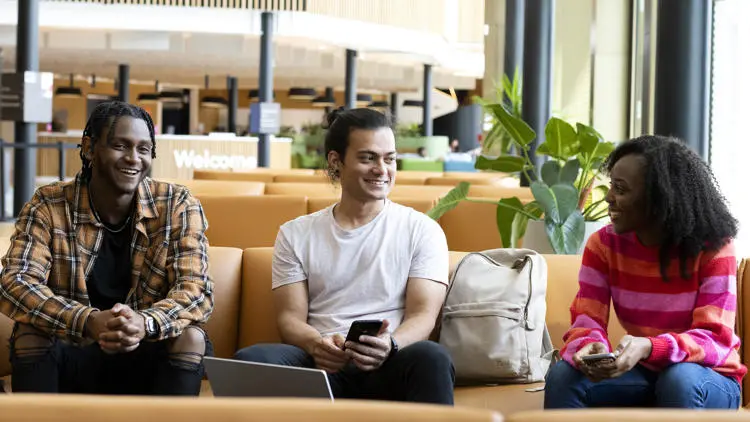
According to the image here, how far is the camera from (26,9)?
1234 cm

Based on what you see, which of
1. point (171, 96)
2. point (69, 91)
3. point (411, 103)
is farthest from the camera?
point (411, 103)

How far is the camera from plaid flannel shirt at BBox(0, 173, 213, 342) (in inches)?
125

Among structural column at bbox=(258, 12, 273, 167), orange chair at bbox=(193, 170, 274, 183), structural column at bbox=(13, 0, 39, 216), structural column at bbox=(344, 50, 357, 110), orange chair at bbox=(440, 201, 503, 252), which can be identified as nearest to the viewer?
orange chair at bbox=(440, 201, 503, 252)

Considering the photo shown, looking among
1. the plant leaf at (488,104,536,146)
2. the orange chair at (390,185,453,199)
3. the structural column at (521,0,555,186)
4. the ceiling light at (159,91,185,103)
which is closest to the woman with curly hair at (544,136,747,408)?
the plant leaf at (488,104,536,146)

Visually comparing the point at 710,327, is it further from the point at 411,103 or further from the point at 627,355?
the point at 411,103

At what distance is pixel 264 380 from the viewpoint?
263 cm

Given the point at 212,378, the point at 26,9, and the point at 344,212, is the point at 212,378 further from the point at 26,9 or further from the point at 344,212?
the point at 26,9

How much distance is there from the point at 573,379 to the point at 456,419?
152cm

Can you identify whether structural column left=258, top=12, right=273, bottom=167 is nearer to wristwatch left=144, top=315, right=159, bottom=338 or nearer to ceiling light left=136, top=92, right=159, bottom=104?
wristwatch left=144, top=315, right=159, bottom=338

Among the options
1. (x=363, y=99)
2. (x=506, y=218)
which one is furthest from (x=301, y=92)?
(x=506, y=218)

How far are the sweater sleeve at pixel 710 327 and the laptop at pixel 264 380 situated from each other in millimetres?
849

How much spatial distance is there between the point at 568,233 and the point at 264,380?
281 cm

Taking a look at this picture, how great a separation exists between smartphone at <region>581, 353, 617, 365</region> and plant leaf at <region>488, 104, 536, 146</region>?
282 centimetres

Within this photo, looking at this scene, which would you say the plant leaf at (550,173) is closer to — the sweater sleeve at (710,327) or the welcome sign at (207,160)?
the sweater sleeve at (710,327)
